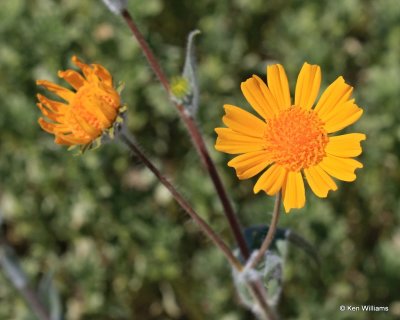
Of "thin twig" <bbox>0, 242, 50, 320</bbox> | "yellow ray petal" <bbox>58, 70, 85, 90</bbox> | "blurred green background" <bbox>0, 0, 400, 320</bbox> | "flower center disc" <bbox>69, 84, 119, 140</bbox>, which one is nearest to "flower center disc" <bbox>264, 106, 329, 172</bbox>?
"flower center disc" <bbox>69, 84, 119, 140</bbox>

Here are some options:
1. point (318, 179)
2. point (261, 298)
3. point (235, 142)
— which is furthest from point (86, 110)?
point (261, 298)

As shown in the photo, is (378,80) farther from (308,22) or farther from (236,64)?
(236,64)

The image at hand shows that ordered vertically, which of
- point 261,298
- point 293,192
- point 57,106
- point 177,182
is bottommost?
point 261,298

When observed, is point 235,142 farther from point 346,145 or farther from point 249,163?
point 346,145

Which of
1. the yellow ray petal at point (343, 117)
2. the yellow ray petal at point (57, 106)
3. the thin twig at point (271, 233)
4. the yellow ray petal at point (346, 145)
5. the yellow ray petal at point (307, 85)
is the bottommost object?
the thin twig at point (271, 233)

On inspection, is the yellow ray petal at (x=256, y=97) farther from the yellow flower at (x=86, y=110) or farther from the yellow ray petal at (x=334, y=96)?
the yellow flower at (x=86, y=110)

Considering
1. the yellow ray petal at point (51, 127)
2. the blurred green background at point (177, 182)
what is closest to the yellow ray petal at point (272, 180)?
the yellow ray petal at point (51, 127)
